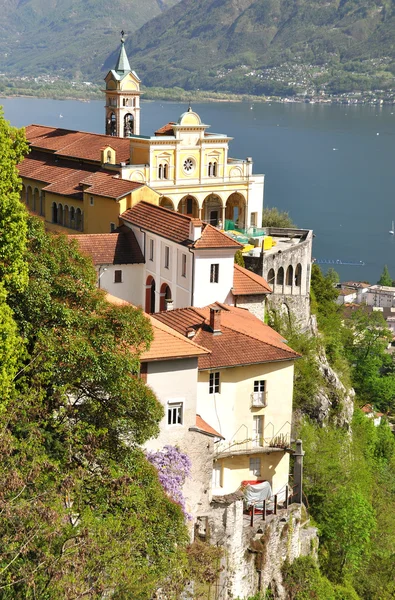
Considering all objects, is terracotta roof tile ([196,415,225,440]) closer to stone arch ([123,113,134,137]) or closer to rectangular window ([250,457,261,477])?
rectangular window ([250,457,261,477])

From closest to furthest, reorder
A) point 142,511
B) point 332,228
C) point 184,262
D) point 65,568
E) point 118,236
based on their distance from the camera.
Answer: point 65,568 → point 142,511 → point 184,262 → point 118,236 → point 332,228

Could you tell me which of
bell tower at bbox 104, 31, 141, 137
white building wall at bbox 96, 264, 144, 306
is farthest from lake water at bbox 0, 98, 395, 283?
white building wall at bbox 96, 264, 144, 306

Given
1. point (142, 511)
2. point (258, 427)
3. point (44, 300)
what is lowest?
point (258, 427)

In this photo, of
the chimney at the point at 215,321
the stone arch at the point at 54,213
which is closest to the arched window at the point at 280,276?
the stone arch at the point at 54,213

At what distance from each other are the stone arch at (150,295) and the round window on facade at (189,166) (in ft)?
29.3

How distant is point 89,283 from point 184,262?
475 inches

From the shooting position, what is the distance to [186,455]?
65.9 feet

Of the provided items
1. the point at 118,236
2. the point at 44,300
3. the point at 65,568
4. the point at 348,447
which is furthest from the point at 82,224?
the point at 65,568

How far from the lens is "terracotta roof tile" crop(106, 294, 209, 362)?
66.1ft

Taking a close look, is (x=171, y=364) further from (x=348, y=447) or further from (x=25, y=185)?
(x=25, y=185)

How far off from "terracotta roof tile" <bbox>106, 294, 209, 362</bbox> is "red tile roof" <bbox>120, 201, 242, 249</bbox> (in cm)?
826

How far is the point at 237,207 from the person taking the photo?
1720 inches

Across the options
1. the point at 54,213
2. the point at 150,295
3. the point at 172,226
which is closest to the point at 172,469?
the point at 172,226

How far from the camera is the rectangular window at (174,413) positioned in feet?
66.8
